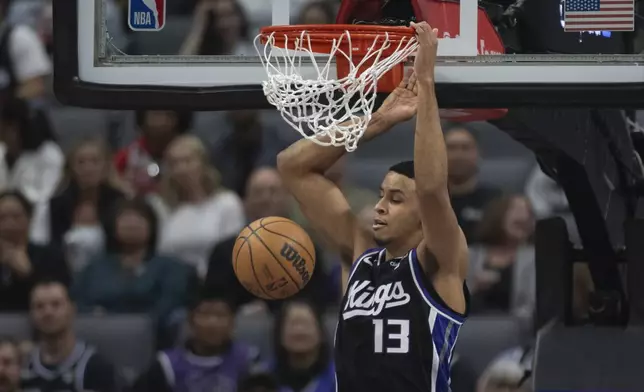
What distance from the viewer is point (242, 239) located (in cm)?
425

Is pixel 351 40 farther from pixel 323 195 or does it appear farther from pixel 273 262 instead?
pixel 273 262

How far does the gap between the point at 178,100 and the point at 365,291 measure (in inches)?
30.0

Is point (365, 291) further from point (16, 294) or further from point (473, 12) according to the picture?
point (16, 294)

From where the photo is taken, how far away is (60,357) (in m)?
6.20

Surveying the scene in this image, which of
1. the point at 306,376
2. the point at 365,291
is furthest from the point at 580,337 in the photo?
the point at 306,376

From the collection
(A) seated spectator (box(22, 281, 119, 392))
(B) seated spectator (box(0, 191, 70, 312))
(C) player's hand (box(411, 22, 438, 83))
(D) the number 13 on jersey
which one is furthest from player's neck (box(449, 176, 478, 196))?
(C) player's hand (box(411, 22, 438, 83))

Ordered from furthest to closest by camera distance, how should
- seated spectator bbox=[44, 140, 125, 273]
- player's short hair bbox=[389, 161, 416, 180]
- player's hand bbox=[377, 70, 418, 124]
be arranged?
seated spectator bbox=[44, 140, 125, 273], player's short hair bbox=[389, 161, 416, 180], player's hand bbox=[377, 70, 418, 124]

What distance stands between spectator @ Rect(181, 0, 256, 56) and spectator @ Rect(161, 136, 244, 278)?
487 mm

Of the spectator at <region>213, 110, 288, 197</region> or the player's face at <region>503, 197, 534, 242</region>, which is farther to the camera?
the spectator at <region>213, 110, 288, 197</region>

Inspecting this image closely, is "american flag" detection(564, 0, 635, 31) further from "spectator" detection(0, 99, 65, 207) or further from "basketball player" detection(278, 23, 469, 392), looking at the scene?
"spectator" detection(0, 99, 65, 207)

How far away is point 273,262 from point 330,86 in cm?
63

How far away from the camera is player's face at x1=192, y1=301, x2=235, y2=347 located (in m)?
6.10

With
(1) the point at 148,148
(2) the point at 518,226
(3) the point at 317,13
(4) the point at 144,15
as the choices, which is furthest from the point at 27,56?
(4) the point at 144,15

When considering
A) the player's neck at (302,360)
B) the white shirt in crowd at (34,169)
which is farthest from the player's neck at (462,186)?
the white shirt in crowd at (34,169)
